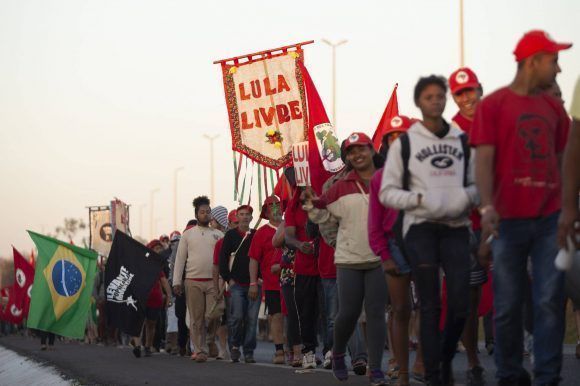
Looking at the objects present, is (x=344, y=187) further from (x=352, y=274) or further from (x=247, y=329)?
(x=247, y=329)

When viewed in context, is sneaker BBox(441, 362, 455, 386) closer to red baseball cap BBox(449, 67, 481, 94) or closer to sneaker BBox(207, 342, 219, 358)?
red baseball cap BBox(449, 67, 481, 94)

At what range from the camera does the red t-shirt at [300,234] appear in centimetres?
1319

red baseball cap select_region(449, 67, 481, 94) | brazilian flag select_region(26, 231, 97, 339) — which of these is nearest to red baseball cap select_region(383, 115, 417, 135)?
red baseball cap select_region(449, 67, 481, 94)

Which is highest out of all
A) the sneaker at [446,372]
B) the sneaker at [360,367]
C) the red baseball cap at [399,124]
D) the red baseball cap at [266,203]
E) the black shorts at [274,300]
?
the red baseball cap at [399,124]

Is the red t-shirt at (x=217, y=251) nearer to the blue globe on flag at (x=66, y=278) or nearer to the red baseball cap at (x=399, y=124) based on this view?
the red baseball cap at (x=399, y=124)

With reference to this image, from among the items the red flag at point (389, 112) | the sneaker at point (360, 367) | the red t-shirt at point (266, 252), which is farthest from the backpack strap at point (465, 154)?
the red t-shirt at point (266, 252)

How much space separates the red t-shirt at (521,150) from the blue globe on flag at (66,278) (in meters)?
17.9

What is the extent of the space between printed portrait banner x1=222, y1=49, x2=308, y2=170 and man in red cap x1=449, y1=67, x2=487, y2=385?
7153 millimetres

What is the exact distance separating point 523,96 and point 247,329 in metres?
10.1

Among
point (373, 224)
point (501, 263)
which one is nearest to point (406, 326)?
point (373, 224)

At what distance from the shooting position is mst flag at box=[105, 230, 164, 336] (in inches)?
815

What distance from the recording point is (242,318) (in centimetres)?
1733

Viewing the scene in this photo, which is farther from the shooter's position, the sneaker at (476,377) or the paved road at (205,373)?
the paved road at (205,373)

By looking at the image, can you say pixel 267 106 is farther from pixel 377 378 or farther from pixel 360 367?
pixel 377 378
